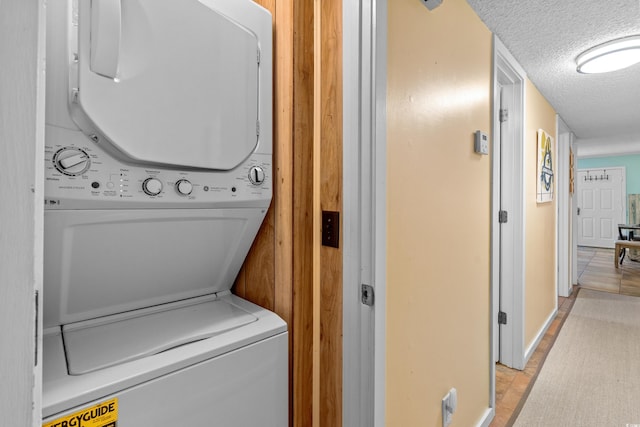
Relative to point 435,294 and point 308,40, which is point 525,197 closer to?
point 435,294

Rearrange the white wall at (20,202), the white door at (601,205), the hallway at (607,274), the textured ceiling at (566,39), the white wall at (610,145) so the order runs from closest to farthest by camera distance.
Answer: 1. the white wall at (20,202)
2. the textured ceiling at (566,39)
3. the hallway at (607,274)
4. the white wall at (610,145)
5. the white door at (601,205)

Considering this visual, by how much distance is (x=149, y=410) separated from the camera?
0.74 m

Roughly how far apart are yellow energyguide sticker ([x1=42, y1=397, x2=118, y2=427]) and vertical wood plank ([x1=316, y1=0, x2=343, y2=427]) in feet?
1.99

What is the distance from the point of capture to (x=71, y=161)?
0.73 m

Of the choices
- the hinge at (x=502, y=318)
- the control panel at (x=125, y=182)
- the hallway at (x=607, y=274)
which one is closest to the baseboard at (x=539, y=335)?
the hinge at (x=502, y=318)

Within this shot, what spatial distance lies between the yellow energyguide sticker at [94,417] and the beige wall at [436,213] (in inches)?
30.1

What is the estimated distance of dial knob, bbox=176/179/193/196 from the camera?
2.96ft

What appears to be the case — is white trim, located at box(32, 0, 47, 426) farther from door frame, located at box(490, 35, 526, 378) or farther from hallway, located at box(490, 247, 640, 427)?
door frame, located at box(490, 35, 526, 378)

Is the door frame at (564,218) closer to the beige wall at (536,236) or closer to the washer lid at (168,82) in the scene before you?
the beige wall at (536,236)

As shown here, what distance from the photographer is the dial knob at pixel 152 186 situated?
2.77 ft

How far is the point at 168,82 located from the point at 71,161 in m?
0.30

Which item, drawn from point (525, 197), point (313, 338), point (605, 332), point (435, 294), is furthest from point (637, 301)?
point (313, 338)

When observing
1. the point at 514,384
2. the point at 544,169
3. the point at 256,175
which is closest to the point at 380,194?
the point at 256,175

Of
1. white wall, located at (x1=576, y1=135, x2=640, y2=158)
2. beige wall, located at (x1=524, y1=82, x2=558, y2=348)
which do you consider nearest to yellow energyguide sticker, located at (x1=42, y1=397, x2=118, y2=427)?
beige wall, located at (x1=524, y1=82, x2=558, y2=348)
